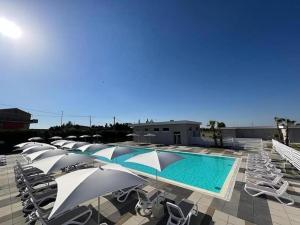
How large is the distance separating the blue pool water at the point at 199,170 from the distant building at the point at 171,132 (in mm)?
7958

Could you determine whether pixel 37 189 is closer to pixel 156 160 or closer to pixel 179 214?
pixel 156 160

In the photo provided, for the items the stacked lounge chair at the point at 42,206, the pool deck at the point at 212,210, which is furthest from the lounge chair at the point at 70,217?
the pool deck at the point at 212,210

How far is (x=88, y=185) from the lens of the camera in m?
3.80

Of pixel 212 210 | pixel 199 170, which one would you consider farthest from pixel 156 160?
pixel 199 170

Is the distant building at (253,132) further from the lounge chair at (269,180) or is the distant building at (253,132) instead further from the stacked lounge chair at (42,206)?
the stacked lounge chair at (42,206)

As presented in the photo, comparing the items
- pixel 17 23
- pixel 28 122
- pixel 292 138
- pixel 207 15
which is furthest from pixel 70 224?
pixel 28 122

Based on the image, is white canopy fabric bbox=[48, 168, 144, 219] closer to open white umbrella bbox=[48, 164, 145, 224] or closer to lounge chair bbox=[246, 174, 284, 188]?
open white umbrella bbox=[48, 164, 145, 224]

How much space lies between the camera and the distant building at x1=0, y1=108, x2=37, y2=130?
38938 mm

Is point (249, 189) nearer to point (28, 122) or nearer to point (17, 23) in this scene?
point (17, 23)

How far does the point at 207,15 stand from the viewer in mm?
11250

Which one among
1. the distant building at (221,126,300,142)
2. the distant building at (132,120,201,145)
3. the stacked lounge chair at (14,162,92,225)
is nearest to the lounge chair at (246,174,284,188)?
the stacked lounge chair at (14,162,92,225)

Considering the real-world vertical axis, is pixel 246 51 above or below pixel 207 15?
below

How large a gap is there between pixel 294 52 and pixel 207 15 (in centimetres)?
800

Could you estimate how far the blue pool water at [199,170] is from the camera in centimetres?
1019
